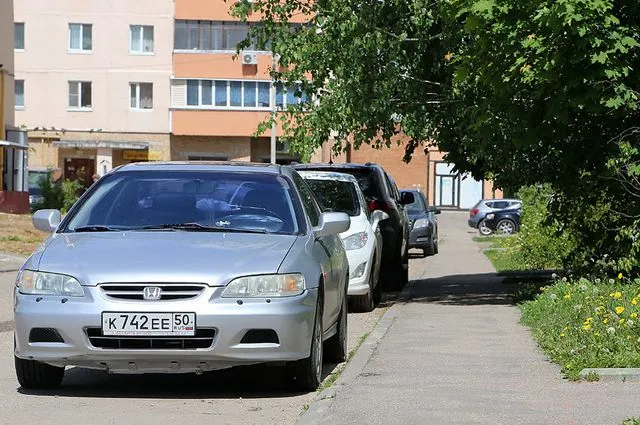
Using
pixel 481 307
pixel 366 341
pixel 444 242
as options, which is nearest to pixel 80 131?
pixel 444 242

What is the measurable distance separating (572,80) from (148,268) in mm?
7259

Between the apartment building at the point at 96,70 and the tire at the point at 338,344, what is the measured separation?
60601 mm

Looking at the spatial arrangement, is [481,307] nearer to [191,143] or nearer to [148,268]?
[148,268]

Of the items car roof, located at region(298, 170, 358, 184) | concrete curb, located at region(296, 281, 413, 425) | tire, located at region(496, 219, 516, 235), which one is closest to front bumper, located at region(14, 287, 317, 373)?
concrete curb, located at region(296, 281, 413, 425)

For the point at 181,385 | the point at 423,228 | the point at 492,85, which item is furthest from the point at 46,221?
the point at 423,228

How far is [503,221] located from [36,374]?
4581 cm

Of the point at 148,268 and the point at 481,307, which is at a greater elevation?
the point at 148,268

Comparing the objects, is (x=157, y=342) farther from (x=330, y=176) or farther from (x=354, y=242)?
(x=330, y=176)

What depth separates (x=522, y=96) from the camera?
54.9 ft

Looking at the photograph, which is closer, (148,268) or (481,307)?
(148,268)

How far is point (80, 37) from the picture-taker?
2837 inches

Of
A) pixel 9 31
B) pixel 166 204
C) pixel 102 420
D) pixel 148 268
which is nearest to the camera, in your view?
pixel 102 420

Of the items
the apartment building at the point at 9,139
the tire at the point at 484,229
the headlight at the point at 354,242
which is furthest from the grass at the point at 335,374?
the tire at the point at 484,229

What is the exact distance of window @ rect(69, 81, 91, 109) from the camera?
236 ft
